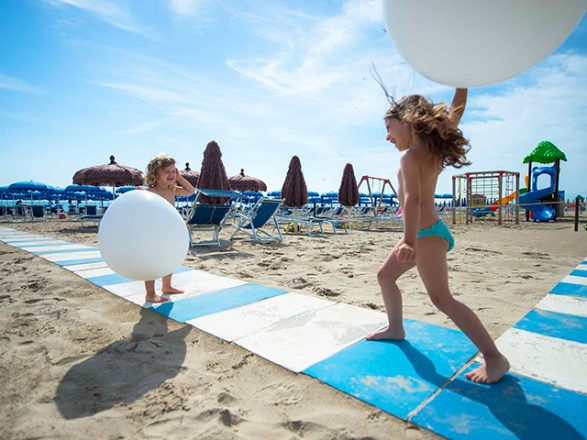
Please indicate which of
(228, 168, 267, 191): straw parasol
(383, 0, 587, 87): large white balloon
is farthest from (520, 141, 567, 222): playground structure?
(383, 0, 587, 87): large white balloon

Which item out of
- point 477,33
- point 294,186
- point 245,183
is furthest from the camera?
point 245,183

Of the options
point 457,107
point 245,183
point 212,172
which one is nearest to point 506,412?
point 457,107

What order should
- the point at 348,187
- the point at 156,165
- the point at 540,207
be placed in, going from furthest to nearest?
the point at 540,207 < the point at 348,187 < the point at 156,165

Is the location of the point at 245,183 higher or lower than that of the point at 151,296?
higher

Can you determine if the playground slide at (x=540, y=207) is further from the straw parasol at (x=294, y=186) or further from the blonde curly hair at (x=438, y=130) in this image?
the blonde curly hair at (x=438, y=130)

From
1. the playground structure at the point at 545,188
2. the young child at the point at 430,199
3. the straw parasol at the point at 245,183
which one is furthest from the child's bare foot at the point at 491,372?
the playground structure at the point at 545,188

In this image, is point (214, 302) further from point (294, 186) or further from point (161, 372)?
point (294, 186)

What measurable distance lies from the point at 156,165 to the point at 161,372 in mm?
2050

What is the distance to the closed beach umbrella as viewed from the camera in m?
Result: 14.6

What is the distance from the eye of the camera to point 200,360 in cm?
211

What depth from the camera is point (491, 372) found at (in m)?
1.76

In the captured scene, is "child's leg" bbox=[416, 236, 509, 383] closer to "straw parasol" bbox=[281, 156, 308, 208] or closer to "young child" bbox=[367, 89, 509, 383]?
"young child" bbox=[367, 89, 509, 383]

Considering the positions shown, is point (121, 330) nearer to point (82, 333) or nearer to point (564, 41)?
point (82, 333)

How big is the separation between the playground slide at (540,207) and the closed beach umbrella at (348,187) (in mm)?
8654
